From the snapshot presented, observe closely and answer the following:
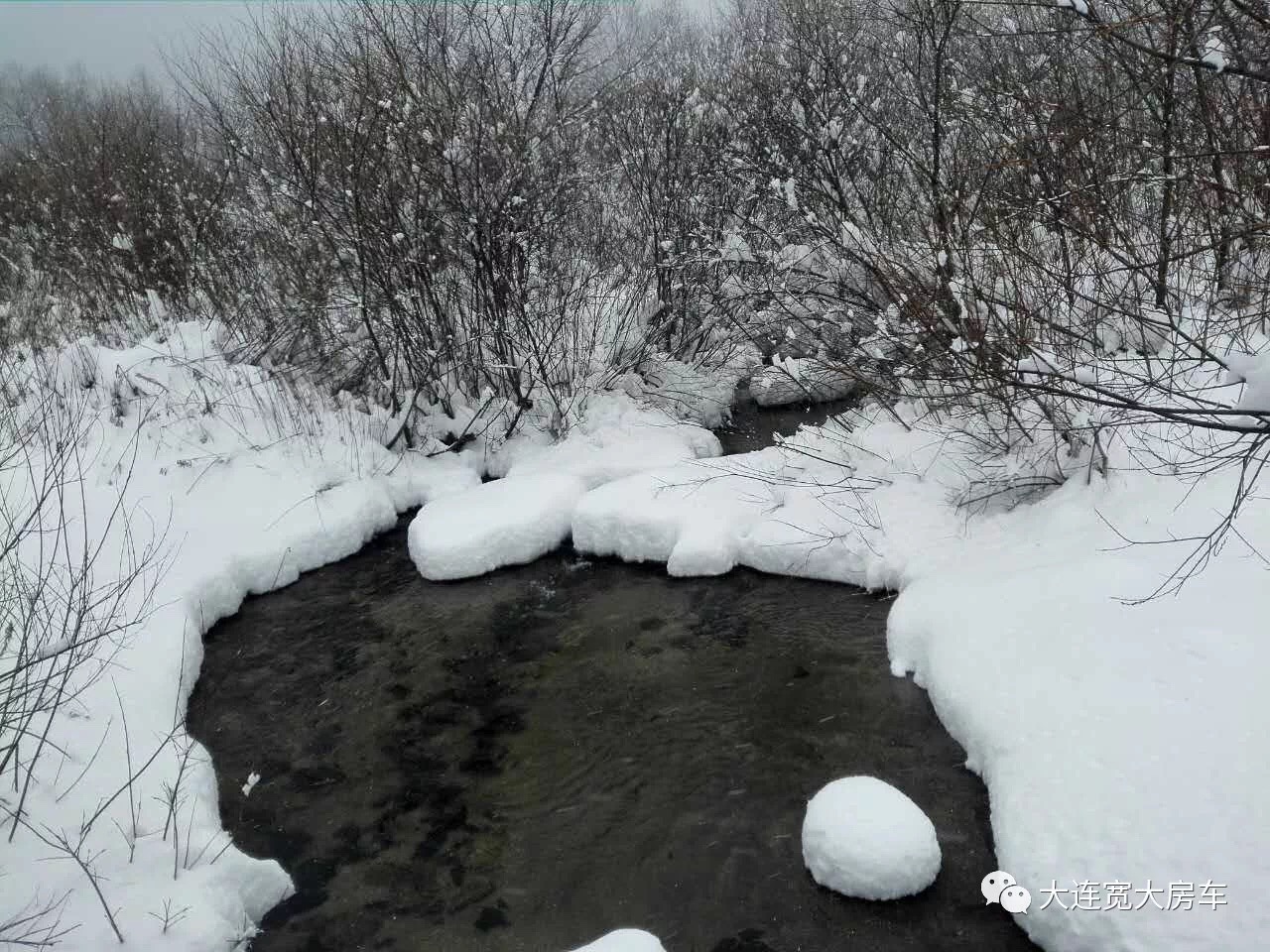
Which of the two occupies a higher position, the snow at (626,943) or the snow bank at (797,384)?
the snow bank at (797,384)

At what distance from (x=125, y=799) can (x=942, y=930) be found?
12.7 ft

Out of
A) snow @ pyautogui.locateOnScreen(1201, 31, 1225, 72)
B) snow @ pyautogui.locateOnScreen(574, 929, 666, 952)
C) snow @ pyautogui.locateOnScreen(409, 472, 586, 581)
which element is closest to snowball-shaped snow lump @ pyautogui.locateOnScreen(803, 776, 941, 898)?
→ snow @ pyautogui.locateOnScreen(574, 929, 666, 952)

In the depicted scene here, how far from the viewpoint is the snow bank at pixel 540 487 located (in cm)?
740

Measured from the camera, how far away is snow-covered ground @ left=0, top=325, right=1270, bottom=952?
3633 mm

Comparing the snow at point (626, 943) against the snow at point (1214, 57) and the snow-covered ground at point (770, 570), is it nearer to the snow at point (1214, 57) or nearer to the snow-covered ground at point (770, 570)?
the snow-covered ground at point (770, 570)

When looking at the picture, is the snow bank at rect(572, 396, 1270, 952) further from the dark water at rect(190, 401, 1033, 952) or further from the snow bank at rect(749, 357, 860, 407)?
the snow bank at rect(749, 357, 860, 407)

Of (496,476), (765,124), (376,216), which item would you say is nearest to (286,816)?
(496,476)

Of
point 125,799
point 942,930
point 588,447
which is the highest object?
point 588,447

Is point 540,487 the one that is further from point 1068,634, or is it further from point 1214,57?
point 1214,57

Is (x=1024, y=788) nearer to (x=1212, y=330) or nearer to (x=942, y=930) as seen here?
(x=942, y=930)

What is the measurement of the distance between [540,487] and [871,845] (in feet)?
16.2

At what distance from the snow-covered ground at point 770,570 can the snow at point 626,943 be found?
1529mm

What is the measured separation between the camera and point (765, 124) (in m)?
12.0

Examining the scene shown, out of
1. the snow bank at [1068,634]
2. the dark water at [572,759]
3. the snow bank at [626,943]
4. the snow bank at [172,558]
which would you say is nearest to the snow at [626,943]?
the snow bank at [626,943]
